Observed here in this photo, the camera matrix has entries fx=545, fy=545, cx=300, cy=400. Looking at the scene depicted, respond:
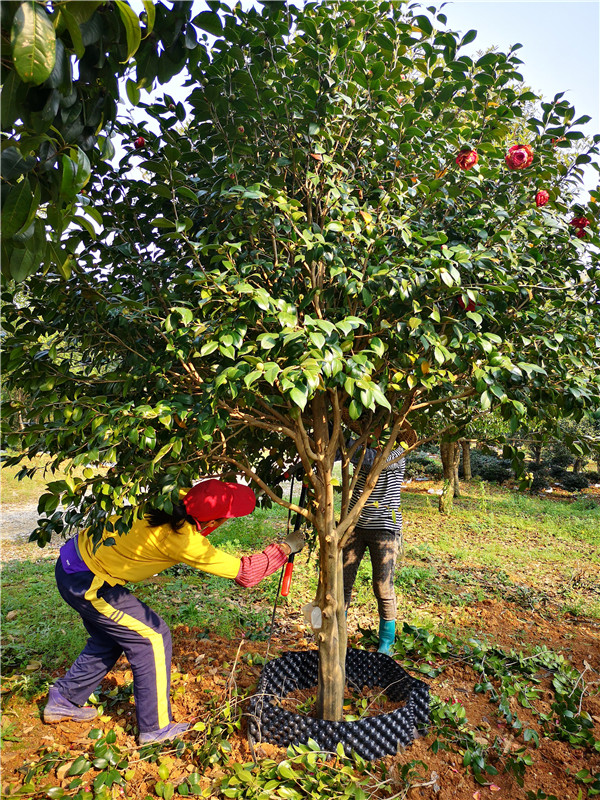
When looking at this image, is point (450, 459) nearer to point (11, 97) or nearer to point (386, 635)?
point (386, 635)

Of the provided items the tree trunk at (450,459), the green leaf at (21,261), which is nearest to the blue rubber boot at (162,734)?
the green leaf at (21,261)

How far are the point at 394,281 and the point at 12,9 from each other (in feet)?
3.98

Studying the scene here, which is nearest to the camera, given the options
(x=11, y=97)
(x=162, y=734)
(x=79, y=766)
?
(x=11, y=97)

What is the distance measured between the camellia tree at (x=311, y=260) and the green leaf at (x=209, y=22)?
0.30 meters

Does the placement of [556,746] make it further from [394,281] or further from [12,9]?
[12,9]

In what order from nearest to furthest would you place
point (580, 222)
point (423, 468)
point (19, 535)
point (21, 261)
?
point (21, 261), point (580, 222), point (19, 535), point (423, 468)

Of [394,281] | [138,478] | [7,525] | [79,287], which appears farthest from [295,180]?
[7,525]

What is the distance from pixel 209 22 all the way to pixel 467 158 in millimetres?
989

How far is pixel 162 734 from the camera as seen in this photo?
2.63 meters

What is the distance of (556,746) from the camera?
2.66 metres

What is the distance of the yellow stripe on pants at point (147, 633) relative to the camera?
263cm

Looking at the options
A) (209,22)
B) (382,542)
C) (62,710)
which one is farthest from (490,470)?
(209,22)

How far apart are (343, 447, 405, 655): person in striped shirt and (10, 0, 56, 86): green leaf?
9.76 ft

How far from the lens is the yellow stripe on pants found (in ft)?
8.64
